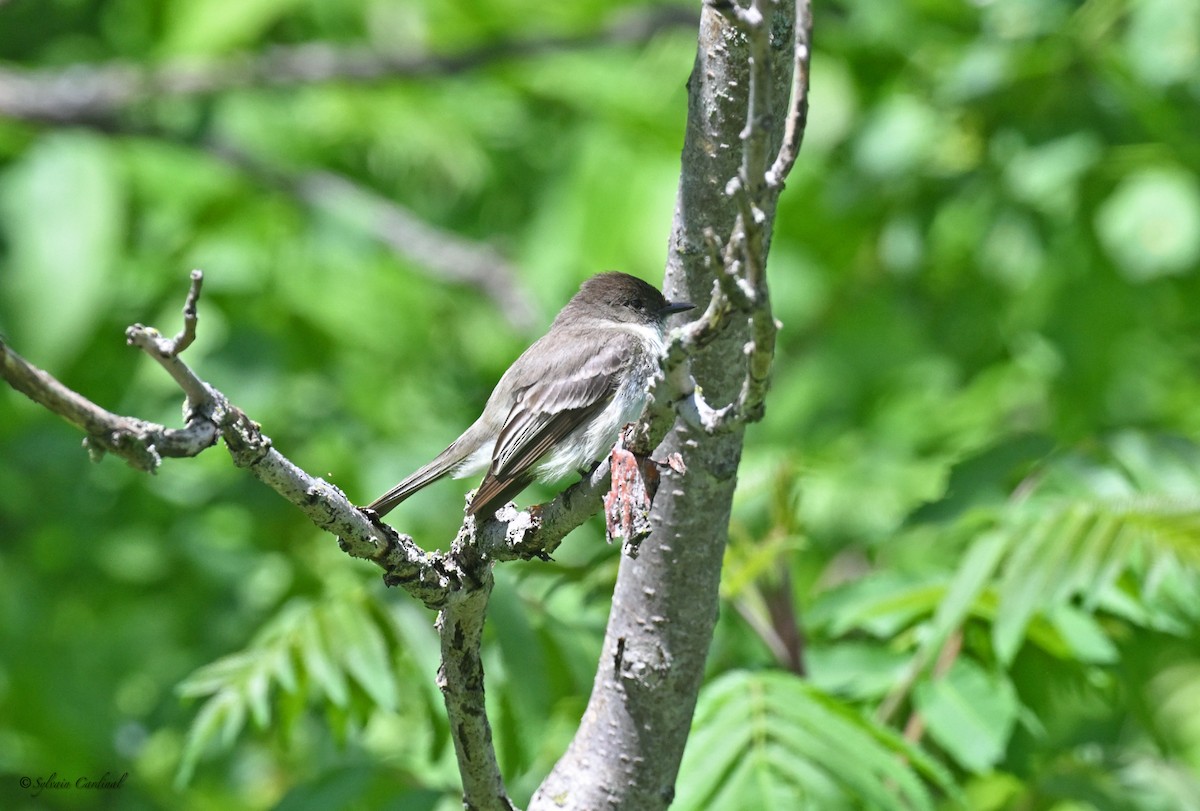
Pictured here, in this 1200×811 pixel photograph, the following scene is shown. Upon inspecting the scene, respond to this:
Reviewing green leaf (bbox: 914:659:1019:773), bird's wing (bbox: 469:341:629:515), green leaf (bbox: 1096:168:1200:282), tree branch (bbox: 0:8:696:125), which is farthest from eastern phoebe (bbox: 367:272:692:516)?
tree branch (bbox: 0:8:696:125)

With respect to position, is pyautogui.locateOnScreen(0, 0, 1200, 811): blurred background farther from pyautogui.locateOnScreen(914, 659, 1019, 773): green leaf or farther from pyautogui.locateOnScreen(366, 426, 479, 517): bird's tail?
pyautogui.locateOnScreen(366, 426, 479, 517): bird's tail

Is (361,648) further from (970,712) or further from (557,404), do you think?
(970,712)

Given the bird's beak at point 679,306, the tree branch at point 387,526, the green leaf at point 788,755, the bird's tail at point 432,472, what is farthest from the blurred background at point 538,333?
the bird's beak at point 679,306

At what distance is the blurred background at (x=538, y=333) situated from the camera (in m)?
3.13

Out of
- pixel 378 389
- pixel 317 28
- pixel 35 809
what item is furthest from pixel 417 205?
pixel 35 809

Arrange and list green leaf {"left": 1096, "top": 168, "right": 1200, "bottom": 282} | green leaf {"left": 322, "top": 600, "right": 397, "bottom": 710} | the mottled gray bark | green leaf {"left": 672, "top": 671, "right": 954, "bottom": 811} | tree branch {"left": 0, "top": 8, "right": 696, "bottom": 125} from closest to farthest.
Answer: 1. the mottled gray bark
2. green leaf {"left": 672, "top": 671, "right": 954, "bottom": 811}
3. green leaf {"left": 322, "top": 600, "right": 397, "bottom": 710}
4. green leaf {"left": 1096, "top": 168, "right": 1200, "bottom": 282}
5. tree branch {"left": 0, "top": 8, "right": 696, "bottom": 125}

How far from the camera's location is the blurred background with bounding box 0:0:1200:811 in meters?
3.13

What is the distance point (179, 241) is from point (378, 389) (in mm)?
1191

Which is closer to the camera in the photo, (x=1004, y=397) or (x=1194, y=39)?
(x=1194, y=39)

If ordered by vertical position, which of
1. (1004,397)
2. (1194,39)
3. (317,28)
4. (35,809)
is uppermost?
(317,28)

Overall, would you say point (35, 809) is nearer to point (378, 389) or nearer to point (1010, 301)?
point (378, 389)

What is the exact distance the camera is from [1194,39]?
4.14 meters

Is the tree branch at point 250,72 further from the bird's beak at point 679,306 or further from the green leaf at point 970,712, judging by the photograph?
the green leaf at point 970,712

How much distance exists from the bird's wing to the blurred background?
379 mm
